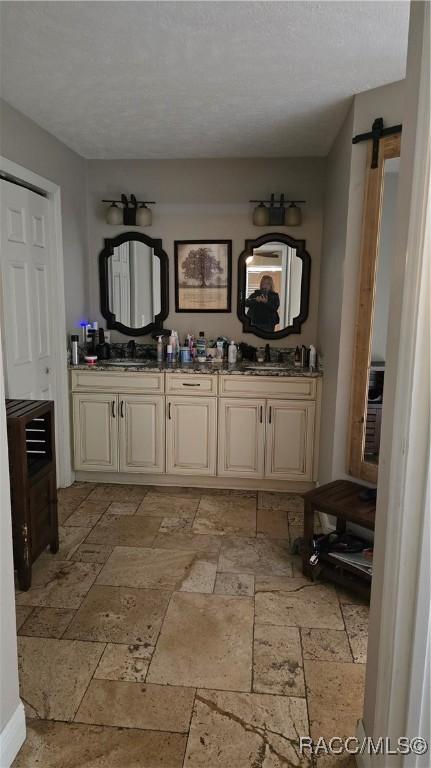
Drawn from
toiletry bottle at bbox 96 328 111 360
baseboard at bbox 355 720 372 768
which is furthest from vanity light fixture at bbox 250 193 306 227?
baseboard at bbox 355 720 372 768

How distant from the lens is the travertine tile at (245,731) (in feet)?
5.32

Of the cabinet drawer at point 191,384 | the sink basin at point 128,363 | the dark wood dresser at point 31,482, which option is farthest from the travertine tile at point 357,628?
the sink basin at point 128,363

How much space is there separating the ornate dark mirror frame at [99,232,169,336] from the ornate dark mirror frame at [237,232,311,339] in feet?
2.03

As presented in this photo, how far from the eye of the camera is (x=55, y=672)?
1989 millimetres

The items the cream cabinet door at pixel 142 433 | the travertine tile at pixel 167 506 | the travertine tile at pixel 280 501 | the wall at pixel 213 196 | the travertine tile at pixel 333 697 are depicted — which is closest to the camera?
the travertine tile at pixel 333 697

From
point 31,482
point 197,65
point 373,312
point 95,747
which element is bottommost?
point 95,747

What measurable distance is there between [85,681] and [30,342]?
2.11 m

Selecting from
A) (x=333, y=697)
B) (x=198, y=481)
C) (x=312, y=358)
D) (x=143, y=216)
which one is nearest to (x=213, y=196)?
(x=143, y=216)

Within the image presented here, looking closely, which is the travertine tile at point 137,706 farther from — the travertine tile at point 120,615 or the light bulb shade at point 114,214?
the light bulb shade at point 114,214

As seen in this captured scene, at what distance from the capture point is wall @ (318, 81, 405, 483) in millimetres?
2643

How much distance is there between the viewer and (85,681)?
1943 millimetres

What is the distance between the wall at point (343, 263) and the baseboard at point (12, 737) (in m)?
2.01

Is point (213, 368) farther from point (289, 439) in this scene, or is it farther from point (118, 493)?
A: point (118, 493)

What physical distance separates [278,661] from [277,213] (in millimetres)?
3102
